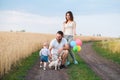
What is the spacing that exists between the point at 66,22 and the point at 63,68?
6.89 ft

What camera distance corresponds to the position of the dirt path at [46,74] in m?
13.5

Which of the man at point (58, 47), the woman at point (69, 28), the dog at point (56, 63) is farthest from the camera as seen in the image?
the woman at point (69, 28)

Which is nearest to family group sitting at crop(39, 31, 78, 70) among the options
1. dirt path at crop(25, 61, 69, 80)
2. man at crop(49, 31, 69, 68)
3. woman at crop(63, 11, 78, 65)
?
man at crop(49, 31, 69, 68)

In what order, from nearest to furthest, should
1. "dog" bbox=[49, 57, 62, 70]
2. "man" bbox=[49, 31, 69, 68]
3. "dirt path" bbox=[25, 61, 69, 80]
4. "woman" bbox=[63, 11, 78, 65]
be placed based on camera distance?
"dirt path" bbox=[25, 61, 69, 80], "dog" bbox=[49, 57, 62, 70], "man" bbox=[49, 31, 69, 68], "woman" bbox=[63, 11, 78, 65]

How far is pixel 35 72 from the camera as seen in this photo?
Result: 15.0 m

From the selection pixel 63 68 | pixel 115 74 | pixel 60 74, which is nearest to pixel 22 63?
pixel 63 68

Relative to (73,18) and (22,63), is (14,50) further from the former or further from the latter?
(73,18)

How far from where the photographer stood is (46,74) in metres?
14.4

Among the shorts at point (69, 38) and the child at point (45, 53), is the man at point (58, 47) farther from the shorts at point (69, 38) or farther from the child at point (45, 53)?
the shorts at point (69, 38)

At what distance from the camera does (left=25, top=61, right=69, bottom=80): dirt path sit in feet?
44.4

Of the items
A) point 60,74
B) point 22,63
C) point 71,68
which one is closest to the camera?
point 60,74

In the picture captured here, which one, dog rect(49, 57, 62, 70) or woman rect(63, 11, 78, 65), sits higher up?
woman rect(63, 11, 78, 65)

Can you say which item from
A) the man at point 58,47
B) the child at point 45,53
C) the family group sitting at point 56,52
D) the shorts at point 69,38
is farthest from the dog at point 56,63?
the shorts at point 69,38

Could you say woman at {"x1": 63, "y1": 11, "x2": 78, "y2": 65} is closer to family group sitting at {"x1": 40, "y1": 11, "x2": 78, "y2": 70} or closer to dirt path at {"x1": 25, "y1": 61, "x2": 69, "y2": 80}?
family group sitting at {"x1": 40, "y1": 11, "x2": 78, "y2": 70}
